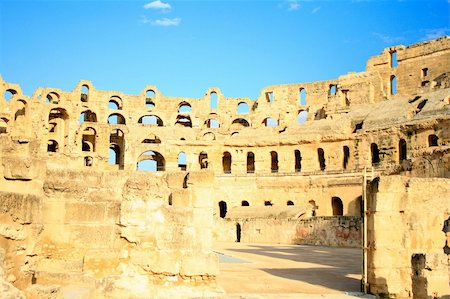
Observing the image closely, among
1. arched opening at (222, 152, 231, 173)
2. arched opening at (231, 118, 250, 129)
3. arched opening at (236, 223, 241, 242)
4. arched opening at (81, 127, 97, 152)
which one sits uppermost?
arched opening at (231, 118, 250, 129)

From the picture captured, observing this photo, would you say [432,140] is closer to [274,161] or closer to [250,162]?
[274,161]

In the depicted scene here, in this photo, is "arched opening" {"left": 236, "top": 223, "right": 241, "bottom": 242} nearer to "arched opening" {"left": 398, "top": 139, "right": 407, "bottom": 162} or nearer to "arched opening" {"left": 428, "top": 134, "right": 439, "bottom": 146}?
"arched opening" {"left": 398, "top": 139, "right": 407, "bottom": 162}

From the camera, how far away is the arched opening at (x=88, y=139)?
1870 inches

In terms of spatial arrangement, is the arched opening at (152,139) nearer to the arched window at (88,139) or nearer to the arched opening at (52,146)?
the arched window at (88,139)

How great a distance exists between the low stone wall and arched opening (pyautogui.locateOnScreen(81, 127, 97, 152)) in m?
19.0

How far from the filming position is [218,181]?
4194 centimetres

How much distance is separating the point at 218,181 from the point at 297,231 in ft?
42.3

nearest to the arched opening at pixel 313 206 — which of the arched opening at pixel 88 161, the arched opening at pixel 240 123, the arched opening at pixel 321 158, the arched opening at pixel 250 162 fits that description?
the arched opening at pixel 321 158

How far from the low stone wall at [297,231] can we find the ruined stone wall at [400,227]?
14969 mm

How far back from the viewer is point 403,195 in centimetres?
1181

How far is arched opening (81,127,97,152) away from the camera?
156ft

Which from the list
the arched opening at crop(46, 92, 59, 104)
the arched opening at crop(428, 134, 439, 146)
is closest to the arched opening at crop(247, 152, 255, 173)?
the arched opening at crop(428, 134, 439, 146)

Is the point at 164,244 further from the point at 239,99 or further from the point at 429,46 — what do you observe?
the point at 239,99

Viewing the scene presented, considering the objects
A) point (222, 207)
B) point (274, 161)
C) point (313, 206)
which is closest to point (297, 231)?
point (313, 206)
